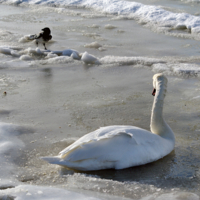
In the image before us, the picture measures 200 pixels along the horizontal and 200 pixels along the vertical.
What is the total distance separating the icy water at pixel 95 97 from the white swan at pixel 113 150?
11 centimetres

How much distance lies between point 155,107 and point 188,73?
3.09 m

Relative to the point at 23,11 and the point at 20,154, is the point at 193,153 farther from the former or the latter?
the point at 23,11

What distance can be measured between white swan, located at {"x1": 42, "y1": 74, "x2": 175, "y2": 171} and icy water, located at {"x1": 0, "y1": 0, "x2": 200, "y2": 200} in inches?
4.2

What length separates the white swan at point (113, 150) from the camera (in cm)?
346

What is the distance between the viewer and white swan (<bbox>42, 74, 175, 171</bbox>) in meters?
3.46

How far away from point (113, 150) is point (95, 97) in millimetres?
2312

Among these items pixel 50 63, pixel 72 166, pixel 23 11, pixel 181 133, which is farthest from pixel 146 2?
pixel 72 166

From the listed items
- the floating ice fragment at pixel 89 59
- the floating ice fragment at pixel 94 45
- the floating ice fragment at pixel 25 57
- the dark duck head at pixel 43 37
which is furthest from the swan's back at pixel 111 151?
the dark duck head at pixel 43 37

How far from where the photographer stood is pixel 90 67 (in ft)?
24.5

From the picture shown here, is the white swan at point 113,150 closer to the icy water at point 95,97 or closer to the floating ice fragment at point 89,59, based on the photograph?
the icy water at point 95,97

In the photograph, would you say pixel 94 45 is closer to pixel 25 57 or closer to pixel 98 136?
pixel 25 57

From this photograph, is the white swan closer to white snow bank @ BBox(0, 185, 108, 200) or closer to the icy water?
the icy water

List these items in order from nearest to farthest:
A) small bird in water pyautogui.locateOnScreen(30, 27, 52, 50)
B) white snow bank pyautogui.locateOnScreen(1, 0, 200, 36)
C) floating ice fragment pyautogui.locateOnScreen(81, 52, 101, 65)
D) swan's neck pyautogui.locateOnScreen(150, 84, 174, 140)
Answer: swan's neck pyautogui.locateOnScreen(150, 84, 174, 140), floating ice fragment pyautogui.locateOnScreen(81, 52, 101, 65), small bird in water pyautogui.locateOnScreen(30, 27, 52, 50), white snow bank pyautogui.locateOnScreen(1, 0, 200, 36)

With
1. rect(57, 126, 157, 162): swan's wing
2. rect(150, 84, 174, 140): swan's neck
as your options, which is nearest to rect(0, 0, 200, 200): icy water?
rect(57, 126, 157, 162): swan's wing
